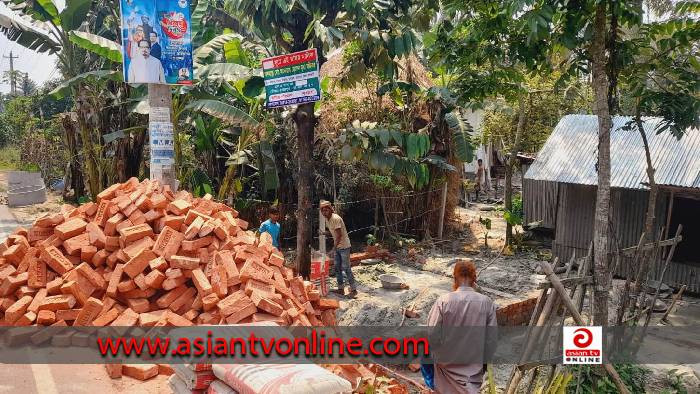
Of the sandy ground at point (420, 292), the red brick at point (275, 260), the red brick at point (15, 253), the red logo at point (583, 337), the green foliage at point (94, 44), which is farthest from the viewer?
the green foliage at point (94, 44)

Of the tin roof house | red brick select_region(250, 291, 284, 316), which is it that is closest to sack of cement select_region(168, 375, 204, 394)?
red brick select_region(250, 291, 284, 316)

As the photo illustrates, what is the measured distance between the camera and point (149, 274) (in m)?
6.03

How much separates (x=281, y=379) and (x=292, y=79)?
4.85 metres

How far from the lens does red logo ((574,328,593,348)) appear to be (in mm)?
4848

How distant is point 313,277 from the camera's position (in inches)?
336

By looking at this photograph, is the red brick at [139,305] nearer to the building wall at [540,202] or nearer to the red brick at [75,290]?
the red brick at [75,290]

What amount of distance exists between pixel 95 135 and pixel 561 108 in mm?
13731

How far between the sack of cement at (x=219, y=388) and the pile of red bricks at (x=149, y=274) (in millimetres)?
1216

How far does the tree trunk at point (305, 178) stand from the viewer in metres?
8.32

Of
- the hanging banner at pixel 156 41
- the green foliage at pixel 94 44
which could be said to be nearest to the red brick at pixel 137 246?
the hanging banner at pixel 156 41

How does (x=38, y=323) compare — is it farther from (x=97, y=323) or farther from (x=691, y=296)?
(x=691, y=296)

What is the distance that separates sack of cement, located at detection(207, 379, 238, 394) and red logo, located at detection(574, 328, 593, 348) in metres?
3.02

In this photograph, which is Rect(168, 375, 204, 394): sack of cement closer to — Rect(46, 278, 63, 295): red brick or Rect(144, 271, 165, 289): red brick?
Rect(144, 271, 165, 289): red brick

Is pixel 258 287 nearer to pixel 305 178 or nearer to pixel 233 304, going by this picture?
pixel 233 304
